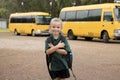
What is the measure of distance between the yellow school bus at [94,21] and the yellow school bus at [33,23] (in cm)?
746

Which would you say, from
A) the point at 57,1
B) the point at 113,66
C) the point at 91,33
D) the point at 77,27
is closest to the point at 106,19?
the point at 91,33

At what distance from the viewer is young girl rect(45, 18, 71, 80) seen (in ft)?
22.6

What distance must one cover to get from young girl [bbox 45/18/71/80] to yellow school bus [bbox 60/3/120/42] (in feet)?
74.3

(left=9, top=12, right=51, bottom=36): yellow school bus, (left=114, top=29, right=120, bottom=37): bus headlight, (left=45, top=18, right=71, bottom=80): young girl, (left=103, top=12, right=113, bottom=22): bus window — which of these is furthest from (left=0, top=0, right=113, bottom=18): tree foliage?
(left=45, top=18, right=71, bottom=80): young girl

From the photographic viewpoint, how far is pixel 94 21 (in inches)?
1288

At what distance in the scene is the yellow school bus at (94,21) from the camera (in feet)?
99.1

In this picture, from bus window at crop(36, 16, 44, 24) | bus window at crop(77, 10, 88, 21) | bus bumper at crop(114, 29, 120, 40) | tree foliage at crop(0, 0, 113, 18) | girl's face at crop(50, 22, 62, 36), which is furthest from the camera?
→ tree foliage at crop(0, 0, 113, 18)

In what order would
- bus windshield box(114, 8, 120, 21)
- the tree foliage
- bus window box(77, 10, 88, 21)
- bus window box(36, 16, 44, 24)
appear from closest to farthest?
1. bus windshield box(114, 8, 120, 21)
2. bus window box(77, 10, 88, 21)
3. bus window box(36, 16, 44, 24)
4. the tree foliage

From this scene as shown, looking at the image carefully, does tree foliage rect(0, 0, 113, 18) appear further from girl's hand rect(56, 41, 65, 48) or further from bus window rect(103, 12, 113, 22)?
girl's hand rect(56, 41, 65, 48)

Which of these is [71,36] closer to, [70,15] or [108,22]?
[70,15]

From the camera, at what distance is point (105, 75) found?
1240cm

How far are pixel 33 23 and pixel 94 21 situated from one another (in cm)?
1456

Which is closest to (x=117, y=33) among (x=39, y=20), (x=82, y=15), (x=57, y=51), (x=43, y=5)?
(x=82, y=15)

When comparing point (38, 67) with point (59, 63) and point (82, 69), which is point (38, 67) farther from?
point (59, 63)
